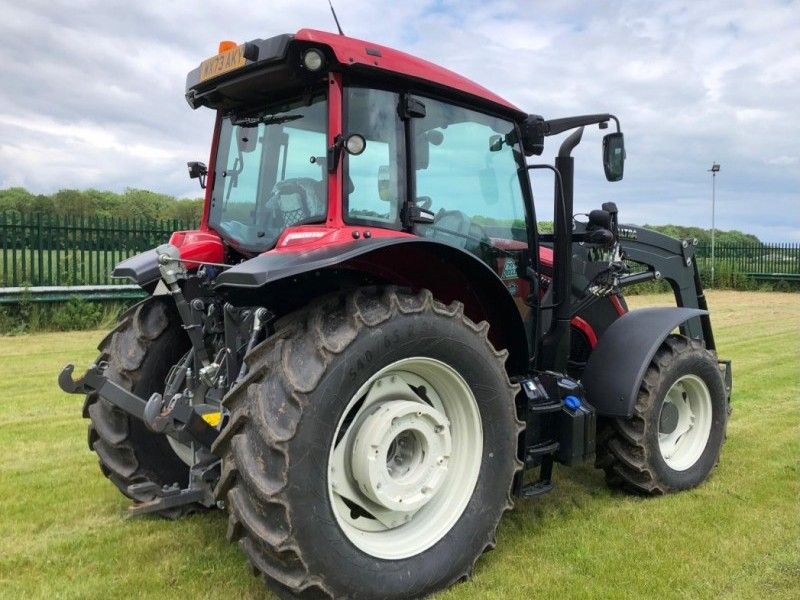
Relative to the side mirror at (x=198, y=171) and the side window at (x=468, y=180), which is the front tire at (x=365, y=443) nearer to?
the side window at (x=468, y=180)

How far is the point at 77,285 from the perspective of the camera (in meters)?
12.0

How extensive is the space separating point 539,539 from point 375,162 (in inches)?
78.7

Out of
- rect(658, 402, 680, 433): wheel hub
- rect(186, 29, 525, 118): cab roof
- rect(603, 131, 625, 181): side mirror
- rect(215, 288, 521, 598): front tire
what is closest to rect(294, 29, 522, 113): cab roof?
rect(186, 29, 525, 118): cab roof

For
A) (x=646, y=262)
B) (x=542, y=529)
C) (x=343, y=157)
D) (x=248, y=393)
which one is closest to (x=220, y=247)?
(x=343, y=157)

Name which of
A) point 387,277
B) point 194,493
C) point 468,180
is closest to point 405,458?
point 387,277

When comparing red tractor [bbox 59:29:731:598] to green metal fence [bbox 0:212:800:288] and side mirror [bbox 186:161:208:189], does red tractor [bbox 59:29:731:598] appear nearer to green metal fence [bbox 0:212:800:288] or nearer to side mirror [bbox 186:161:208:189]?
side mirror [bbox 186:161:208:189]

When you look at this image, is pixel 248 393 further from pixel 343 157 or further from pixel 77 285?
pixel 77 285

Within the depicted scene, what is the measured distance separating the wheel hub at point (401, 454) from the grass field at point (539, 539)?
1.49ft

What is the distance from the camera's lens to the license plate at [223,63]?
10.2ft

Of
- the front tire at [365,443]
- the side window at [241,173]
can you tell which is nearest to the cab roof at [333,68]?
the side window at [241,173]

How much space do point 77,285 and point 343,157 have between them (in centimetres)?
1044

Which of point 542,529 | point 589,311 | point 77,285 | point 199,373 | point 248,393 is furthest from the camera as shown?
point 77,285

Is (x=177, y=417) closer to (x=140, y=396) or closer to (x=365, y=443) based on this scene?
(x=365, y=443)

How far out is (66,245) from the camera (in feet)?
39.3
